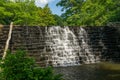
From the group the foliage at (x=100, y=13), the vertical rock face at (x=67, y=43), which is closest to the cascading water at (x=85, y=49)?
the vertical rock face at (x=67, y=43)

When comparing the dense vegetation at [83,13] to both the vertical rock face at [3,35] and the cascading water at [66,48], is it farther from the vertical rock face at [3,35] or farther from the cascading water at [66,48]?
the vertical rock face at [3,35]

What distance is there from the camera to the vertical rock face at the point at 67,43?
22755 mm

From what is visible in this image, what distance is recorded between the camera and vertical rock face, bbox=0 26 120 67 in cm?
2275

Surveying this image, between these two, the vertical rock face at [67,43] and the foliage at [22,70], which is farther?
the vertical rock face at [67,43]

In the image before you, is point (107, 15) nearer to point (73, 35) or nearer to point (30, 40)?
point (73, 35)

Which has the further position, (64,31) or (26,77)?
(64,31)

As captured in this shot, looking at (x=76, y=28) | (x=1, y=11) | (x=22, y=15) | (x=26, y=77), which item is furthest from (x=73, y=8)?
(x=26, y=77)

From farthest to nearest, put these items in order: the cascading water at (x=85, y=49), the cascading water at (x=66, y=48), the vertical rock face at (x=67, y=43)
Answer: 1. the cascading water at (x=85, y=49)
2. the cascading water at (x=66, y=48)
3. the vertical rock face at (x=67, y=43)

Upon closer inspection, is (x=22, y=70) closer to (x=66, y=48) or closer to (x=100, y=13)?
(x=66, y=48)

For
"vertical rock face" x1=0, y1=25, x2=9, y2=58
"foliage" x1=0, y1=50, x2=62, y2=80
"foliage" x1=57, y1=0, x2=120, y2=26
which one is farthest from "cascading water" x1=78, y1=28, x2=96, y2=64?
"foliage" x1=0, y1=50, x2=62, y2=80

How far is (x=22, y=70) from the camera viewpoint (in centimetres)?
680

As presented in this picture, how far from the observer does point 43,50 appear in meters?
23.0

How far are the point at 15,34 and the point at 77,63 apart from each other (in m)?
4.90

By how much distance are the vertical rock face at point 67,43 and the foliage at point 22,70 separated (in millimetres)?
14990
